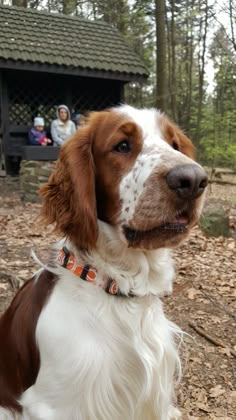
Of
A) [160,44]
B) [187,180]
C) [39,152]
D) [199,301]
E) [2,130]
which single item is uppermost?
[160,44]

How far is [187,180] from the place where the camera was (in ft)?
5.45

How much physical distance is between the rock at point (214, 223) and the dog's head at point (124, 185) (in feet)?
15.9

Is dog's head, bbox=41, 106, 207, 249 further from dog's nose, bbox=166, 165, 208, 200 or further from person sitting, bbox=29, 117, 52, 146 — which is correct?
person sitting, bbox=29, 117, 52, 146

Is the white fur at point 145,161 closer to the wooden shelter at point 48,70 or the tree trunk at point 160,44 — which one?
the tree trunk at point 160,44

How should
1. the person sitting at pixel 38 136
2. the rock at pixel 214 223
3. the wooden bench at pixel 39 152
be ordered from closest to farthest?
the rock at pixel 214 223
the wooden bench at pixel 39 152
the person sitting at pixel 38 136

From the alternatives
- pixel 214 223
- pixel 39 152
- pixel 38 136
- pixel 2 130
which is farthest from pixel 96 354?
pixel 2 130

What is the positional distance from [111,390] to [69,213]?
2.64 ft

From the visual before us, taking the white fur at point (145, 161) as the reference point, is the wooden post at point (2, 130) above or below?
below

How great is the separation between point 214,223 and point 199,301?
2.85 metres

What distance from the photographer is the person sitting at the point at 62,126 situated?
9.54m

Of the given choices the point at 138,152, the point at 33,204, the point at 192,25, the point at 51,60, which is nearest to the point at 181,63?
the point at 192,25

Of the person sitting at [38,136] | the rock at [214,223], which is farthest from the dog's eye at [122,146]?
the person sitting at [38,136]

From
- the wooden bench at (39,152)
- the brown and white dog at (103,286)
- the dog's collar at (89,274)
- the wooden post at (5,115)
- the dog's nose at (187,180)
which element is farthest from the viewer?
the wooden post at (5,115)

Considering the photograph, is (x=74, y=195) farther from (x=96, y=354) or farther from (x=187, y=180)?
(x=96, y=354)
